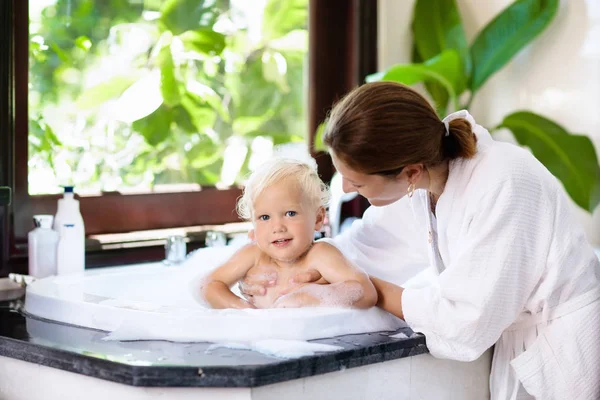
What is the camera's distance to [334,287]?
6.98 ft

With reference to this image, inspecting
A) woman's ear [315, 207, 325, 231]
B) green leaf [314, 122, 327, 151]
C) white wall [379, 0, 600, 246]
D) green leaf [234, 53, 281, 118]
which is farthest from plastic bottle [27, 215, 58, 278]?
white wall [379, 0, 600, 246]

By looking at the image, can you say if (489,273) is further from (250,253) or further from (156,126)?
(156,126)

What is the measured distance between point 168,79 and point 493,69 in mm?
1070

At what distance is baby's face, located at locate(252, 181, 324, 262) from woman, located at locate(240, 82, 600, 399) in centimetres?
26

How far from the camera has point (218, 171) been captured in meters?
3.13

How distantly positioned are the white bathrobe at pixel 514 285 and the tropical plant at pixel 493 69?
91 cm

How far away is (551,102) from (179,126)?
3.98 feet

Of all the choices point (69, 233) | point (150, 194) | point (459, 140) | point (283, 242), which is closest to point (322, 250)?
point (283, 242)

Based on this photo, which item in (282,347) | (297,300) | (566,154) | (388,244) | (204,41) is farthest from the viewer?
(204,41)

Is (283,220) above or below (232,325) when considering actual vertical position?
above

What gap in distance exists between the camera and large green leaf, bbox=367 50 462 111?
3.01 metres

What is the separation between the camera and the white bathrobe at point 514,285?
188 cm

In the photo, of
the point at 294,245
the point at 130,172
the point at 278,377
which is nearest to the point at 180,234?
the point at 130,172

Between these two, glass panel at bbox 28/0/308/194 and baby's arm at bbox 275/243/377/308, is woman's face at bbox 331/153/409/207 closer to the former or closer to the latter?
Result: baby's arm at bbox 275/243/377/308
